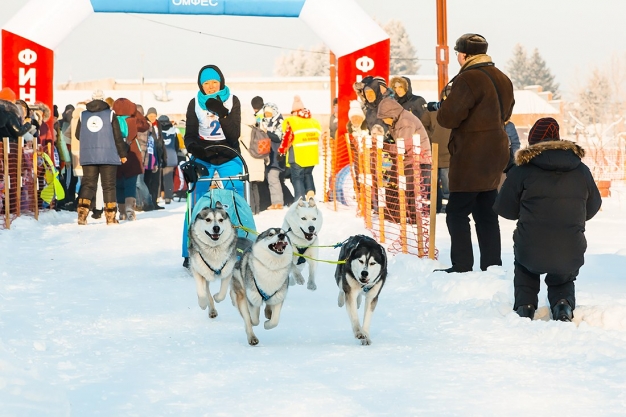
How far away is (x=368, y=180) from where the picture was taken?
1116 cm

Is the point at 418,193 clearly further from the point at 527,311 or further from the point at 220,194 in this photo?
the point at 527,311

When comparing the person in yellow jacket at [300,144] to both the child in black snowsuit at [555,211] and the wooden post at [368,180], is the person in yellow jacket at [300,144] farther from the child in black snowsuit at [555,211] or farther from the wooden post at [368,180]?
the child in black snowsuit at [555,211]

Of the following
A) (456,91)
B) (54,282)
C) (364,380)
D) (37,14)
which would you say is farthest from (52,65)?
(364,380)

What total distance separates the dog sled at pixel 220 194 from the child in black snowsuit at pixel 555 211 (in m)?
2.00

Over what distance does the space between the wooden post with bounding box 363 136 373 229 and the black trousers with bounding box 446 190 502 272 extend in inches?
151

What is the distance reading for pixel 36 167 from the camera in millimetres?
12852

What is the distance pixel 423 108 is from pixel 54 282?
5706 millimetres

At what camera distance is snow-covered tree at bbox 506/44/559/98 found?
8412cm

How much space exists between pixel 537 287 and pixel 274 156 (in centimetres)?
971

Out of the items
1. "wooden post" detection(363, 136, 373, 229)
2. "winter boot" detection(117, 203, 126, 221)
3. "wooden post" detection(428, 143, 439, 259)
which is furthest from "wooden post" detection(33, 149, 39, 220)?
"wooden post" detection(428, 143, 439, 259)

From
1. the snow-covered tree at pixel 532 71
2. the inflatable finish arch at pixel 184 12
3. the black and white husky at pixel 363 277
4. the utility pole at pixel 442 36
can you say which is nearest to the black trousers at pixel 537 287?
the black and white husky at pixel 363 277

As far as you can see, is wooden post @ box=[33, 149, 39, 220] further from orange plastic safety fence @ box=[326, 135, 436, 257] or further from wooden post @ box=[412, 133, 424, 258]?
wooden post @ box=[412, 133, 424, 258]

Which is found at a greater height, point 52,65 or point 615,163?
point 52,65

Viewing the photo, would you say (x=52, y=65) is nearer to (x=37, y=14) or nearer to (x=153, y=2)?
(x=37, y=14)
